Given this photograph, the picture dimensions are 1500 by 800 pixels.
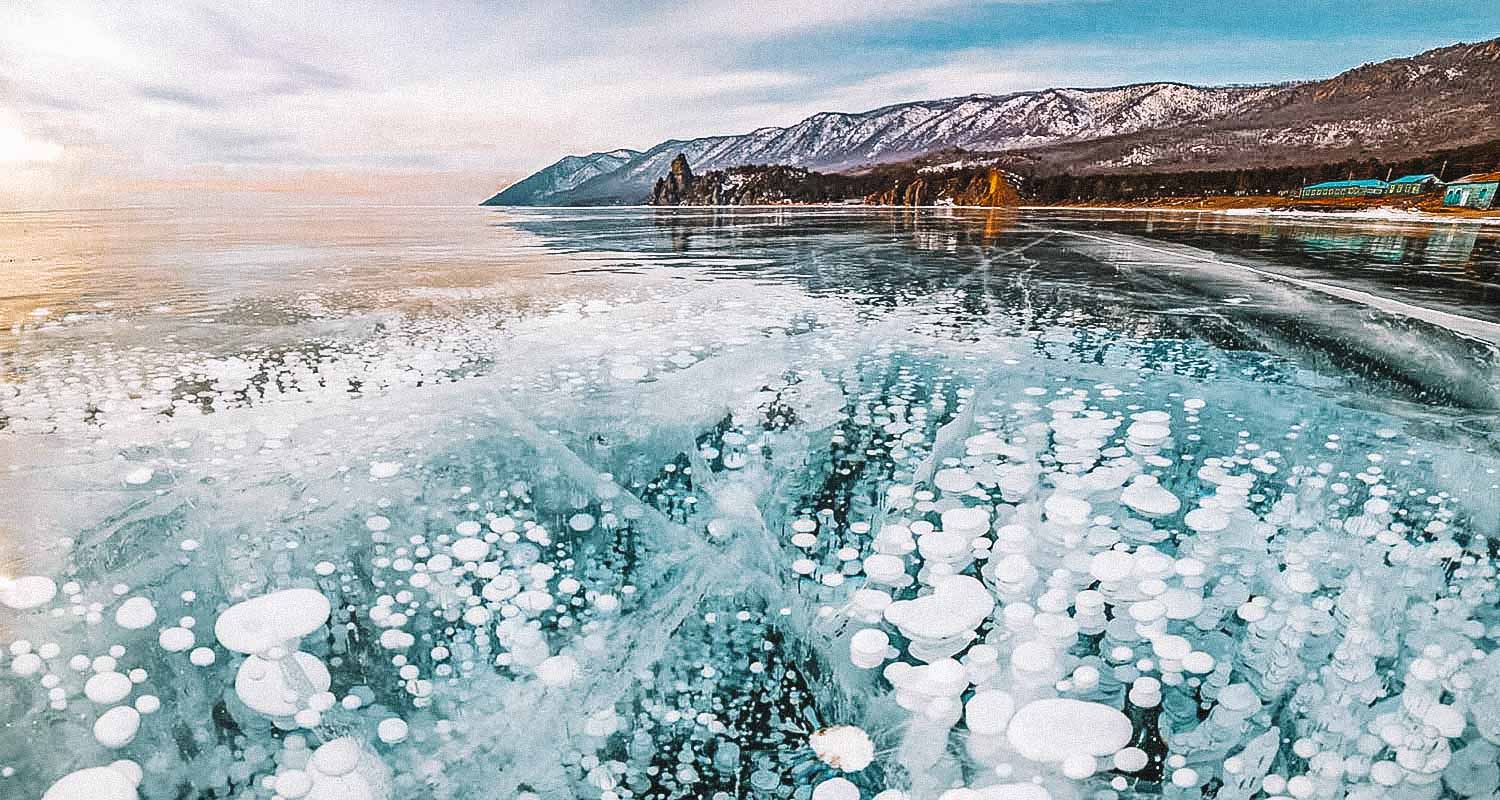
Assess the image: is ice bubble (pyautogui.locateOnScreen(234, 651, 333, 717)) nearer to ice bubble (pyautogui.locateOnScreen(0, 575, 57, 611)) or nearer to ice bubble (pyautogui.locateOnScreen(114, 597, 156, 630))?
ice bubble (pyautogui.locateOnScreen(114, 597, 156, 630))

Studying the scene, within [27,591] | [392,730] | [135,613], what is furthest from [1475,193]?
[27,591]

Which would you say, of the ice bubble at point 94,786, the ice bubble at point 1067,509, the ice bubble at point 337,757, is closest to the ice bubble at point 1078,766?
the ice bubble at point 1067,509

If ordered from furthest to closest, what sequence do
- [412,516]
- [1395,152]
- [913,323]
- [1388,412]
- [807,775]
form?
1. [1395,152]
2. [913,323]
3. [1388,412]
4. [412,516]
5. [807,775]

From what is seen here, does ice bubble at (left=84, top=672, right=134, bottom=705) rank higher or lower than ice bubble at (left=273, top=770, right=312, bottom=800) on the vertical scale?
higher

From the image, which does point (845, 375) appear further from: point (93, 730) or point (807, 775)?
point (93, 730)

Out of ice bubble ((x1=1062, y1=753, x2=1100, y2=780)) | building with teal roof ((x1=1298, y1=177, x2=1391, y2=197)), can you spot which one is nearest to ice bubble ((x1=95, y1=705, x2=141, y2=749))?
ice bubble ((x1=1062, y1=753, x2=1100, y2=780))

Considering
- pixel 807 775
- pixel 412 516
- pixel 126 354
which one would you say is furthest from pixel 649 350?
pixel 807 775

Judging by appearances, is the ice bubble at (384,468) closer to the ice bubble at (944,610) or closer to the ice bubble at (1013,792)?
the ice bubble at (944,610)

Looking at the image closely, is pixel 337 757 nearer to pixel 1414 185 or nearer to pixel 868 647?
pixel 868 647
